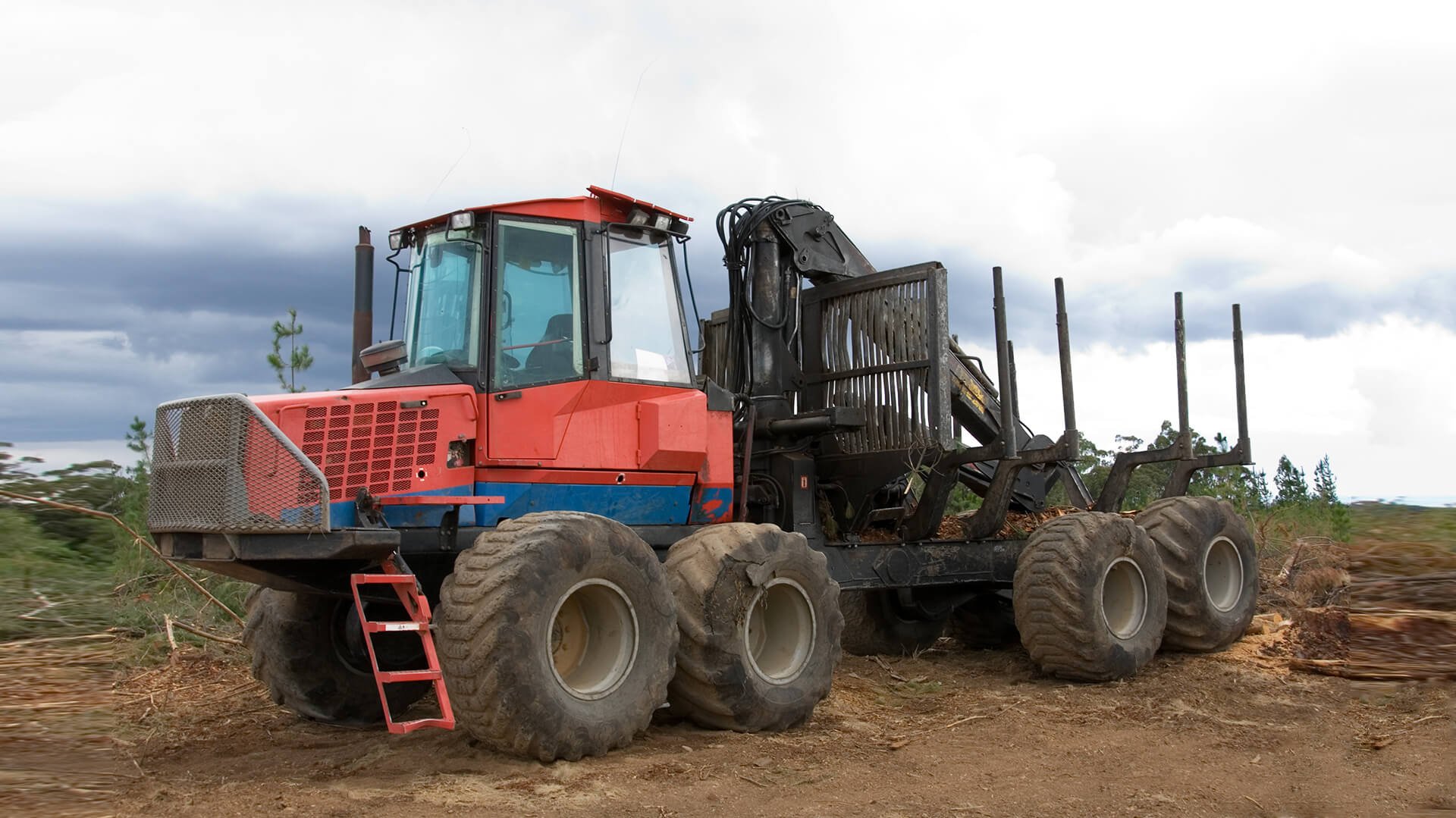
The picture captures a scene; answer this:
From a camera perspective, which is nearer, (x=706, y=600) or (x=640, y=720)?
(x=640, y=720)

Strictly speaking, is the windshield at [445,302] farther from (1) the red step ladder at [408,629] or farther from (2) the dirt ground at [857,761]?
(2) the dirt ground at [857,761]

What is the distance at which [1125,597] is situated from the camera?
418 inches

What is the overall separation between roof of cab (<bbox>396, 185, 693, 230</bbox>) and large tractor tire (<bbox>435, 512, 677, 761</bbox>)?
6.84ft

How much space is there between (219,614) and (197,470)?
4.53 meters

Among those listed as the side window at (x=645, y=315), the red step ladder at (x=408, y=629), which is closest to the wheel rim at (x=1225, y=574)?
the side window at (x=645, y=315)

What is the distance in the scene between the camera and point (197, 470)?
700 centimetres

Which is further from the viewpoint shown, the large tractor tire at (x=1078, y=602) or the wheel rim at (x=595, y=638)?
the large tractor tire at (x=1078, y=602)

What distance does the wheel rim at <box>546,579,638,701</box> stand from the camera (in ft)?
23.6

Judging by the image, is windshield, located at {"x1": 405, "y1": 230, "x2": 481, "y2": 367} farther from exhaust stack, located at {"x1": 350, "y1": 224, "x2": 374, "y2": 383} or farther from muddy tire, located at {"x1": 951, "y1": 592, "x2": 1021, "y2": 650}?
muddy tire, located at {"x1": 951, "y1": 592, "x2": 1021, "y2": 650}

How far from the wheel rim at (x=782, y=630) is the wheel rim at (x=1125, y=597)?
3255mm

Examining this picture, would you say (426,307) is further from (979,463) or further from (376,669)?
(979,463)

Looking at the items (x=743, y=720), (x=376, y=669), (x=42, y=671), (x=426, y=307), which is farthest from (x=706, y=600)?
(x=42, y=671)

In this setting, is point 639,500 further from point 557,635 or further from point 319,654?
point 319,654

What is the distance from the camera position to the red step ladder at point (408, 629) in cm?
657
